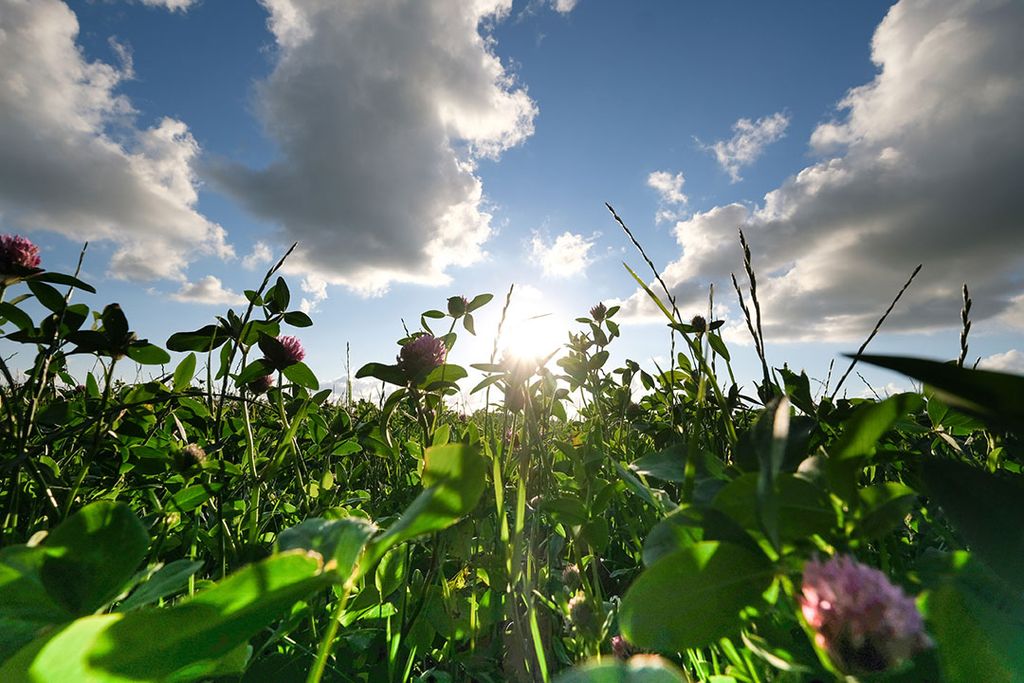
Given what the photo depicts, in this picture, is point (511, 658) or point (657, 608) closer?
point (657, 608)

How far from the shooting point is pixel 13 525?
1.03 meters

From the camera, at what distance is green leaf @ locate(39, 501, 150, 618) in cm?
50

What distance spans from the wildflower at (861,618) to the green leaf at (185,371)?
1465 millimetres

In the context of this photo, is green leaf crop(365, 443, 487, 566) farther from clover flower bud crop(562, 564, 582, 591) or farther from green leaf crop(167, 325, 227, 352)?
green leaf crop(167, 325, 227, 352)

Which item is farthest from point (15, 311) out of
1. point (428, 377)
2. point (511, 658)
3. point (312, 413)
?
point (511, 658)

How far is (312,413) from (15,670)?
4.44ft

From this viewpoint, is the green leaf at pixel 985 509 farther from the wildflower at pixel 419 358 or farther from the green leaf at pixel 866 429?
the wildflower at pixel 419 358

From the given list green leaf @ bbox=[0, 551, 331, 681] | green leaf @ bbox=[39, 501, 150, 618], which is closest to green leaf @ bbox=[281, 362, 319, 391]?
green leaf @ bbox=[39, 501, 150, 618]

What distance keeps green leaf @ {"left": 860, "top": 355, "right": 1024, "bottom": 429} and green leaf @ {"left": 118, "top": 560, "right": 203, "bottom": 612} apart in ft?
1.77

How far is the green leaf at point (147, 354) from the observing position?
1318mm

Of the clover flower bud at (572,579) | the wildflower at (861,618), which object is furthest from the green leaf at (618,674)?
the clover flower bud at (572,579)

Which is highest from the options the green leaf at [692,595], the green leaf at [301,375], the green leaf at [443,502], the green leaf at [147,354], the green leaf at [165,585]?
the green leaf at [147,354]

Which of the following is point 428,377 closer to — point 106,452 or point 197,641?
point 197,641

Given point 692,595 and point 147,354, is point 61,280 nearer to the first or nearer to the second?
point 147,354
